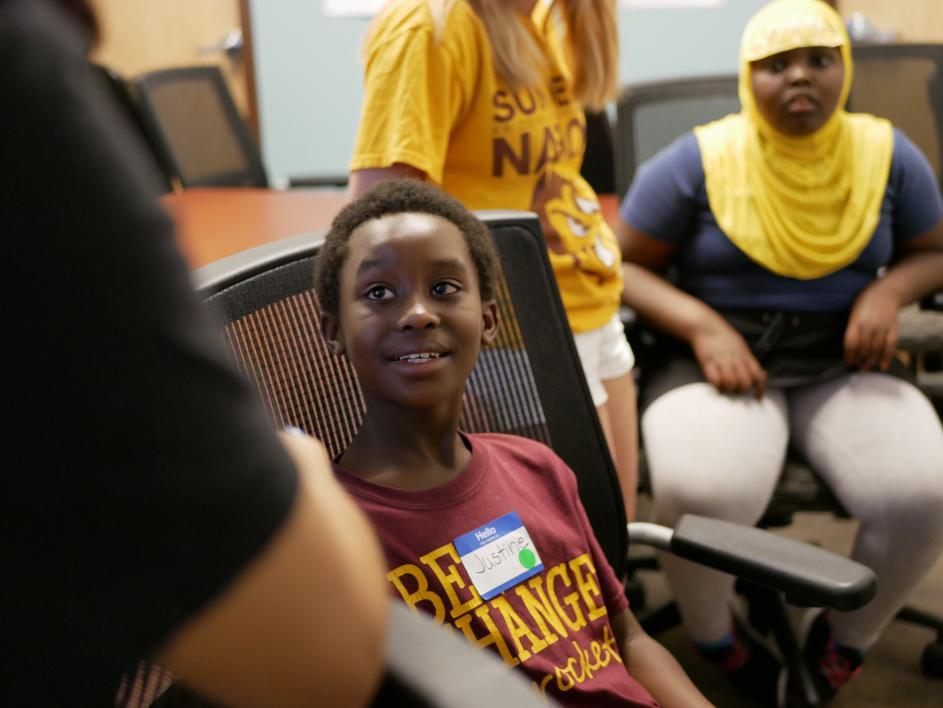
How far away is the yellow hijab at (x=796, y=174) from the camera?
168 centimetres

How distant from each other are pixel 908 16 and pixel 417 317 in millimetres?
3321

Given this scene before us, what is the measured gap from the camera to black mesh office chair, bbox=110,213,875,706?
2.97 feet

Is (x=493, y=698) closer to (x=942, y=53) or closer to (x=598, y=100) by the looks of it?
(x=598, y=100)

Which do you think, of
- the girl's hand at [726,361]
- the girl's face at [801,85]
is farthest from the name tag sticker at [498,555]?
the girl's face at [801,85]

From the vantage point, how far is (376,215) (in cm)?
92

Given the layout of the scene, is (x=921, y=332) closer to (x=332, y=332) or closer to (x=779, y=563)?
(x=779, y=563)

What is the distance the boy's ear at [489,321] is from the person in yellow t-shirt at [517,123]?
23 cm

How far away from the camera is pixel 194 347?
0.37 m

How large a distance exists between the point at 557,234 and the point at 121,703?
0.82 metres

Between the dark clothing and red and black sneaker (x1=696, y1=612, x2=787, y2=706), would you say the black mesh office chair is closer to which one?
the dark clothing

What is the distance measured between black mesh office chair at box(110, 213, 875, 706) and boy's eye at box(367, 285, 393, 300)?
80 mm

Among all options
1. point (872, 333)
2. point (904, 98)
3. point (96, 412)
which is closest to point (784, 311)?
point (872, 333)

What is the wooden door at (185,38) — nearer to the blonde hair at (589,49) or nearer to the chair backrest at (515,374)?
the blonde hair at (589,49)

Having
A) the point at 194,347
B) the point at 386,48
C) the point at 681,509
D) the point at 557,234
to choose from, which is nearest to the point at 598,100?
the point at 557,234
